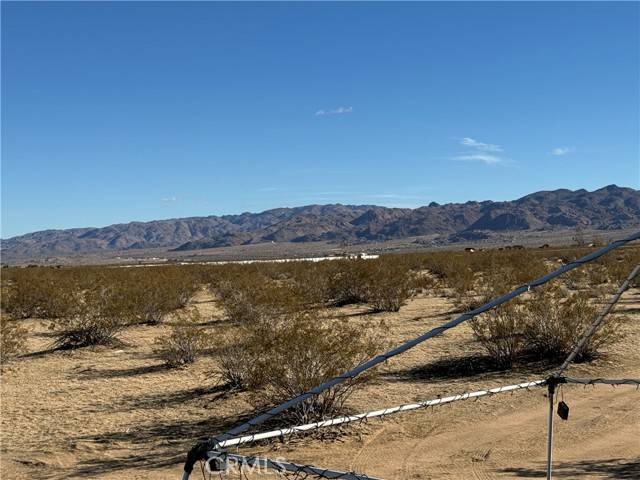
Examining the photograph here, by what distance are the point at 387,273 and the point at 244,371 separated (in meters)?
13.2

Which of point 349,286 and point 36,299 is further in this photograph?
point 349,286

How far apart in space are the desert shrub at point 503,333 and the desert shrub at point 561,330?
206 mm

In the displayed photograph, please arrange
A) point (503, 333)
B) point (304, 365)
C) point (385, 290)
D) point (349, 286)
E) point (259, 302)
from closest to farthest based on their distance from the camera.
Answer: point (304, 365) → point (503, 333) → point (259, 302) → point (385, 290) → point (349, 286)

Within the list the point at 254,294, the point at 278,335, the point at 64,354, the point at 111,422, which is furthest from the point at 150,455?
the point at 254,294

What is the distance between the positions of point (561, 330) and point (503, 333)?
1.15 metres

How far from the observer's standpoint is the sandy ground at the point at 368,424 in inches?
292

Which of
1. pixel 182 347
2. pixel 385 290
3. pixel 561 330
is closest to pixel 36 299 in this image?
pixel 182 347

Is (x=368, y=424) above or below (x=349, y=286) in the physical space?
below

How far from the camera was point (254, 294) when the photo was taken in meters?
20.8

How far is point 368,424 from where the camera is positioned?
902cm

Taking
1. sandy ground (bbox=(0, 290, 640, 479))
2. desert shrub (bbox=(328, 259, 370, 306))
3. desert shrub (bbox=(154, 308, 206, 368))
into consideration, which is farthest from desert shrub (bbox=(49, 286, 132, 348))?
desert shrub (bbox=(328, 259, 370, 306))

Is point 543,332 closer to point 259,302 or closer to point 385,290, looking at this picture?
point 259,302

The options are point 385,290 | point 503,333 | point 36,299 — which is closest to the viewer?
point 503,333

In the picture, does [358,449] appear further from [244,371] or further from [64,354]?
[64,354]
